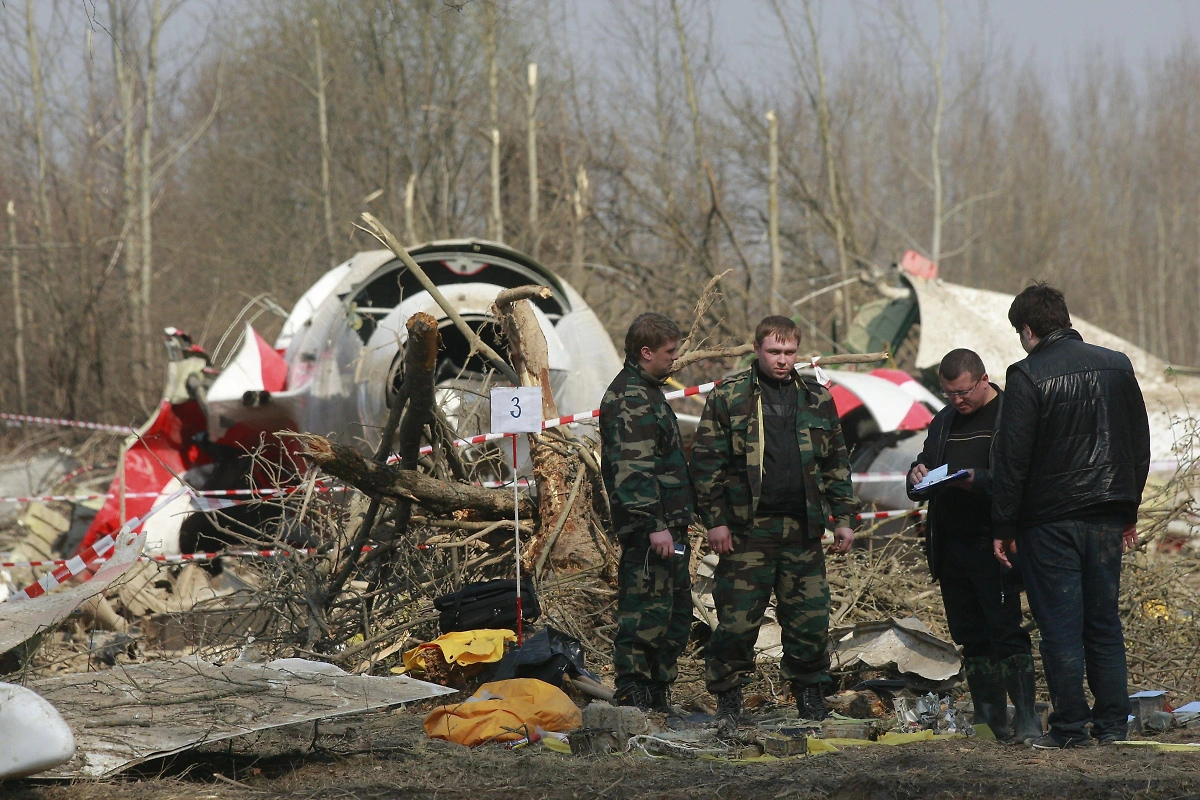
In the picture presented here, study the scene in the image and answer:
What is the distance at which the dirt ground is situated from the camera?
3824mm

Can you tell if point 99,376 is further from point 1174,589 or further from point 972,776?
point 972,776

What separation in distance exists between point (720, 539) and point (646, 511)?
37 centimetres

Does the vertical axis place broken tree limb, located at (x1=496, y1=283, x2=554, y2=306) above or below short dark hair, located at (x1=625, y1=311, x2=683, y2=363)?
above

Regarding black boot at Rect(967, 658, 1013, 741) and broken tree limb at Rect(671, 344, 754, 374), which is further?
broken tree limb at Rect(671, 344, 754, 374)

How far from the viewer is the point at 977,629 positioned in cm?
523

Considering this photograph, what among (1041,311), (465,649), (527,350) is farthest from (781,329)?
(527,350)

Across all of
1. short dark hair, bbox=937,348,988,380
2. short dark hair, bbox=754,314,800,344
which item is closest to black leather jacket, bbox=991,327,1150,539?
short dark hair, bbox=937,348,988,380

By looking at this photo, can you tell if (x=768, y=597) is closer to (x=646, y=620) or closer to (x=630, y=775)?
(x=646, y=620)

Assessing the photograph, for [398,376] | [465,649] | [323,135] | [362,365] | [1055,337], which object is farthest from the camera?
[323,135]

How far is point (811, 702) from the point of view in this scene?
5.33 metres

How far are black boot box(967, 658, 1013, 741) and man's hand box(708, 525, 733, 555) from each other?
1.14 meters

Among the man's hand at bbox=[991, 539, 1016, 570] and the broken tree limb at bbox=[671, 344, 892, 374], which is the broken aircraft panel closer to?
the broken tree limb at bbox=[671, 344, 892, 374]

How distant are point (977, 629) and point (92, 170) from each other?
20.7 metres

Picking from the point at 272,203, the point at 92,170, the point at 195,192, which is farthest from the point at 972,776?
the point at 195,192
